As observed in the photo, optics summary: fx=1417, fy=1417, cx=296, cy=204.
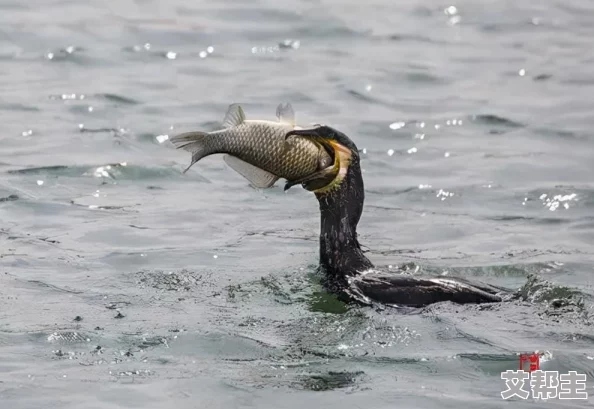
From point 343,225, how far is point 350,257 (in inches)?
6.6

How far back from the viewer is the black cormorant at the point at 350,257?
6.80 m

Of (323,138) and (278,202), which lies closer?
(323,138)

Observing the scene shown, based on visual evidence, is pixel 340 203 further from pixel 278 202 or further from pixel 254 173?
pixel 278 202

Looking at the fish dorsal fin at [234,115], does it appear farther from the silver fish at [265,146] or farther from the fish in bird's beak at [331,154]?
the fish in bird's beak at [331,154]

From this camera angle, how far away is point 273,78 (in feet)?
41.7

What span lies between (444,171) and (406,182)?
41cm

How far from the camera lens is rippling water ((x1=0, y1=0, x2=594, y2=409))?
623 cm

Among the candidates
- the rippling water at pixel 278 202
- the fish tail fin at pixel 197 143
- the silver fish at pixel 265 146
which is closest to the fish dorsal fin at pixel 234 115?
the silver fish at pixel 265 146

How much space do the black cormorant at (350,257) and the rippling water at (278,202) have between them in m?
0.10

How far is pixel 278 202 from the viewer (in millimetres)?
9383

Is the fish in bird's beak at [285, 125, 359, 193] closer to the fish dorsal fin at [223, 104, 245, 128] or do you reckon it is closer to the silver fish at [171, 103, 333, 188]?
the silver fish at [171, 103, 333, 188]

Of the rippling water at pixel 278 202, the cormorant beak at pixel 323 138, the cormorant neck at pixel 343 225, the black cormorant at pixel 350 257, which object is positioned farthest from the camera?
the cormorant neck at pixel 343 225

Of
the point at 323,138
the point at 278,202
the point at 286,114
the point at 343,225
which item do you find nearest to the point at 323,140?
the point at 323,138

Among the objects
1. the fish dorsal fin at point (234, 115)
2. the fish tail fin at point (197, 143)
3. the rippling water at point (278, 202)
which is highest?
the fish dorsal fin at point (234, 115)
